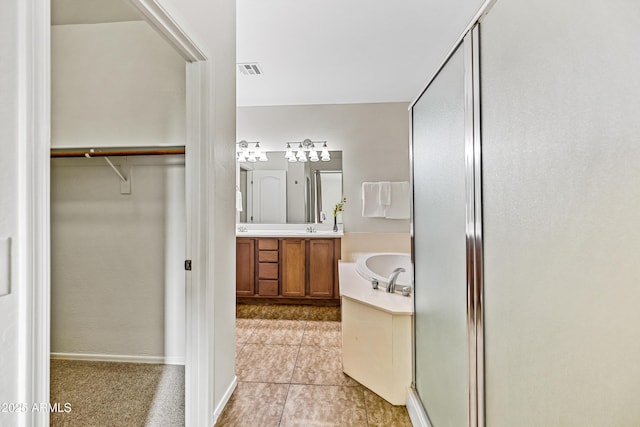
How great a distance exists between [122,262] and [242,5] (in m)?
1.94

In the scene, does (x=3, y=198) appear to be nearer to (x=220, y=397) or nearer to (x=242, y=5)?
(x=220, y=397)

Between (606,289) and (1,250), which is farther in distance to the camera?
(1,250)

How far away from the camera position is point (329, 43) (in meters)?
2.82

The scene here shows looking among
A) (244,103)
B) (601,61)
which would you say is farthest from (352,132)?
(601,61)

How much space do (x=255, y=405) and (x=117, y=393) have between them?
32.9 inches

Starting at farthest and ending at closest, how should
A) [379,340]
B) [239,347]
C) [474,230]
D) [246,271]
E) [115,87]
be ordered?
[246,271]
[239,347]
[115,87]
[379,340]
[474,230]

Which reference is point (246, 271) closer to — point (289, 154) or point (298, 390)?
point (289, 154)

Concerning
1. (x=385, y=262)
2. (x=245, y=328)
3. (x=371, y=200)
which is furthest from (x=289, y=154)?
(x=245, y=328)

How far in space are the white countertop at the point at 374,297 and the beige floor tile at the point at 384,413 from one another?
0.52 meters

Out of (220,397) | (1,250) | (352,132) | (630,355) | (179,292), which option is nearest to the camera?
(630,355)

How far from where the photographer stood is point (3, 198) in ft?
2.16

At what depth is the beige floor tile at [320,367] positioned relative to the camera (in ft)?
7.01

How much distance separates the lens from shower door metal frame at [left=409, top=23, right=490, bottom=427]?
100 centimetres

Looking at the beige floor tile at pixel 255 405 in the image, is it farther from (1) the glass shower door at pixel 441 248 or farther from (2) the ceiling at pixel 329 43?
(2) the ceiling at pixel 329 43
